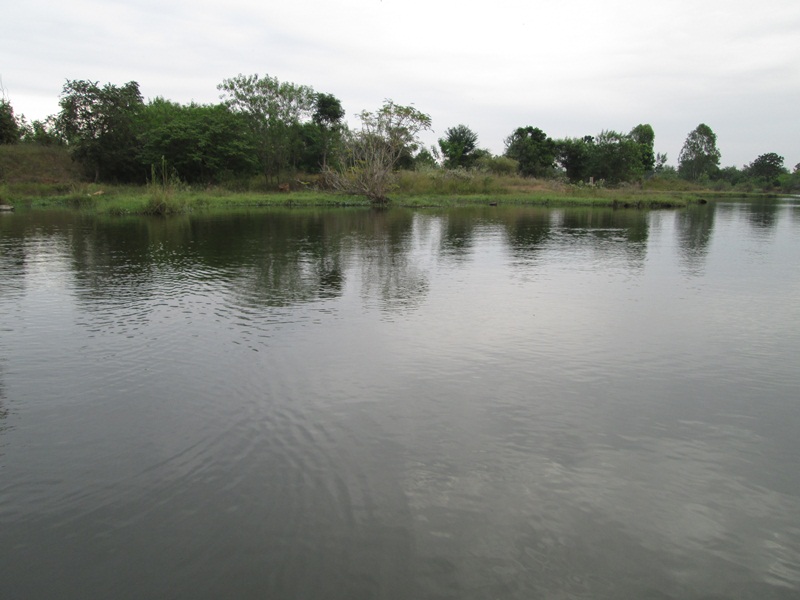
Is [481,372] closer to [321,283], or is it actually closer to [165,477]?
[165,477]

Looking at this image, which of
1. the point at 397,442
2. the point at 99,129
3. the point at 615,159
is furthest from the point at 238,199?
the point at 615,159

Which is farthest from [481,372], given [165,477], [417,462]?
[165,477]

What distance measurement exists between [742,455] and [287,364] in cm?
584

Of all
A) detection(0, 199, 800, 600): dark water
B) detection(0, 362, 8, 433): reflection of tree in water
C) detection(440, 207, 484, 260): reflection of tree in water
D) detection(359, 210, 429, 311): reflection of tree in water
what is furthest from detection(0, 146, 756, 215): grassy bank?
detection(0, 362, 8, 433): reflection of tree in water

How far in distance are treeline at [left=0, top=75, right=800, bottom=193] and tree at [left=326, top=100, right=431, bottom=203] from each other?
3.6 inches

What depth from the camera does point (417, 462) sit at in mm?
5363

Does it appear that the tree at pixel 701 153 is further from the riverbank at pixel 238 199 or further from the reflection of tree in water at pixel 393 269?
the reflection of tree in water at pixel 393 269

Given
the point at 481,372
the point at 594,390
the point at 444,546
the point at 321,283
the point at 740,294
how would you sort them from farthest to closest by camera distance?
the point at 321,283, the point at 740,294, the point at 481,372, the point at 594,390, the point at 444,546

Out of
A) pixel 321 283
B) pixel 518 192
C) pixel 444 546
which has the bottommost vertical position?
pixel 444 546

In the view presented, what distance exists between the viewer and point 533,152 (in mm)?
71625

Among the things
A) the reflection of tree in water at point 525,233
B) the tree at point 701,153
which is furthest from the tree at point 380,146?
the tree at point 701,153

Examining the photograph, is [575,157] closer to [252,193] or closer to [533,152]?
[533,152]

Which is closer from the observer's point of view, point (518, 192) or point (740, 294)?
point (740, 294)

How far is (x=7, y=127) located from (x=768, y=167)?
133269 mm
